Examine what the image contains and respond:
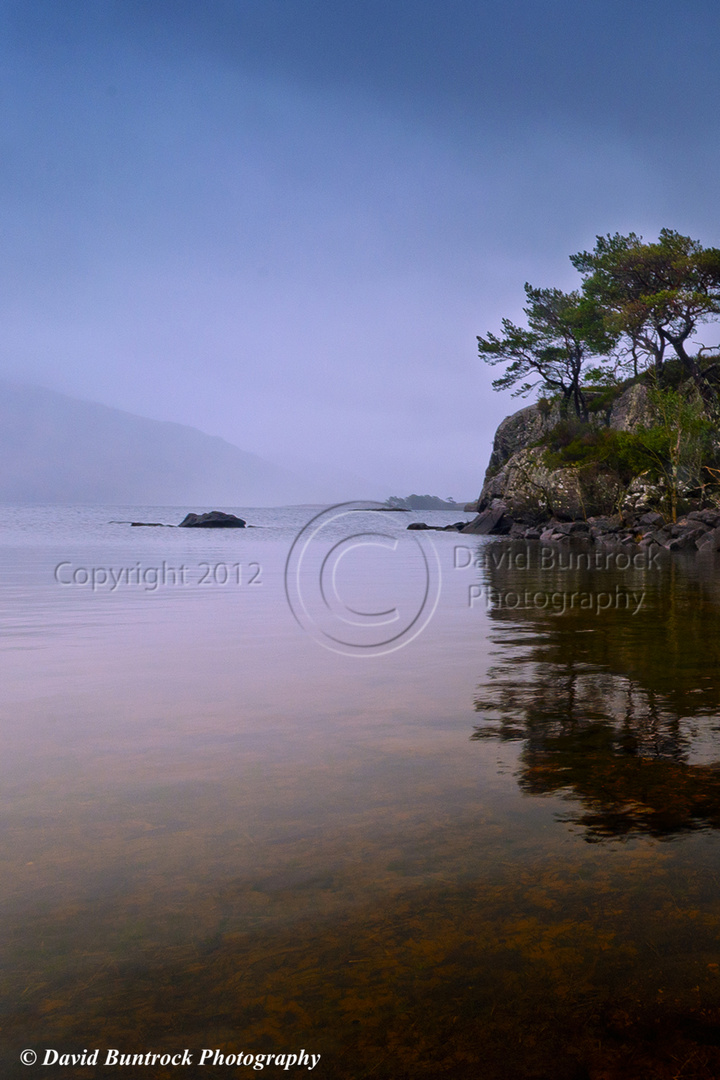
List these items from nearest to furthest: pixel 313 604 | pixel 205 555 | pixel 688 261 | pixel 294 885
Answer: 1. pixel 294 885
2. pixel 313 604
3. pixel 205 555
4. pixel 688 261

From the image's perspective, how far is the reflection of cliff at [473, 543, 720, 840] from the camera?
329 centimetres

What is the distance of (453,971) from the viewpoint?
6.65ft

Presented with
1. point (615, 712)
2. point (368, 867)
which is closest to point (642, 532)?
point (615, 712)

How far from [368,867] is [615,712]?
282 centimetres

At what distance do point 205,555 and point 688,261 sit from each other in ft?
126

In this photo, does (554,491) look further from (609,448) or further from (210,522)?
(210,522)

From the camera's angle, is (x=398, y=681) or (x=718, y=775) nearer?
(x=718, y=775)

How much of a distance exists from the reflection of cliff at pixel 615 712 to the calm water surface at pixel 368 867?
3 centimetres

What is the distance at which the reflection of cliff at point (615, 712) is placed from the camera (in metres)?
3.29

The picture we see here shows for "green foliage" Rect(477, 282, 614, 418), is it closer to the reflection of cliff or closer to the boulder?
the boulder

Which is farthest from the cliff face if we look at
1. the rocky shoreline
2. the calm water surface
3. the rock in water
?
the calm water surface

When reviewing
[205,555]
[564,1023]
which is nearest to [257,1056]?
[564,1023]

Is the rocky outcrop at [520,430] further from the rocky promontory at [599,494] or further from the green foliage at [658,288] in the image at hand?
the green foliage at [658,288]

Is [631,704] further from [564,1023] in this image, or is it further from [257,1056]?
[257,1056]
